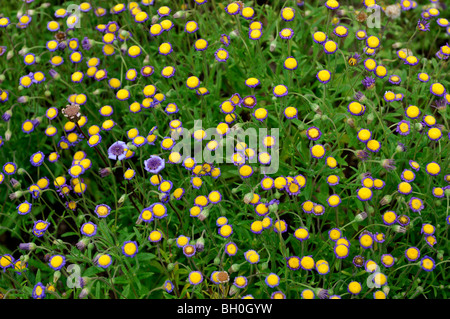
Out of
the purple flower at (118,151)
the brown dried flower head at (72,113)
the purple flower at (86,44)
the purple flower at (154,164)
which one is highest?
the purple flower at (86,44)

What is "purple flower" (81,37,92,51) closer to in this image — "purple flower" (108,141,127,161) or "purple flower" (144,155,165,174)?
"purple flower" (108,141,127,161)

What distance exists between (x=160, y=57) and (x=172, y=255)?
2.02 metres

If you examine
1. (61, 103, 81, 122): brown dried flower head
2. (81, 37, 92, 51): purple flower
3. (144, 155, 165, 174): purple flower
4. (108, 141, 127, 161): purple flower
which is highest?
(81, 37, 92, 51): purple flower

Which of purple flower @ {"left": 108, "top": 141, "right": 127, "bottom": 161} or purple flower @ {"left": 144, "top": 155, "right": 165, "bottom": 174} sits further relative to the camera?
purple flower @ {"left": 108, "top": 141, "right": 127, "bottom": 161}

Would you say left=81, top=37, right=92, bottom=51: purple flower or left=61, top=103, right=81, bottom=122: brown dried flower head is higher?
left=81, top=37, right=92, bottom=51: purple flower

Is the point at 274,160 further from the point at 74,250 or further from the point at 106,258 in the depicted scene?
the point at 74,250

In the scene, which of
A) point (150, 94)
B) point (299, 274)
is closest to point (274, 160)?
point (299, 274)

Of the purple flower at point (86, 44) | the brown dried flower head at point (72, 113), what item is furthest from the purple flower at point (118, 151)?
the purple flower at point (86, 44)

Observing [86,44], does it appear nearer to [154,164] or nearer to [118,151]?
[118,151]

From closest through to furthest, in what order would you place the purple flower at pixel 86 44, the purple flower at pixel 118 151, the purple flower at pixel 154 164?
the purple flower at pixel 154 164
the purple flower at pixel 118 151
the purple flower at pixel 86 44

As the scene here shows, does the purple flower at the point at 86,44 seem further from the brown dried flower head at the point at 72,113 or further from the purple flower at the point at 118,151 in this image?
the purple flower at the point at 118,151

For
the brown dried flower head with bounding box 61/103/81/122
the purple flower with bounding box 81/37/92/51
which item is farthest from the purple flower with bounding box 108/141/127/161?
the purple flower with bounding box 81/37/92/51

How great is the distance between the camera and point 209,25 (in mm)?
4188

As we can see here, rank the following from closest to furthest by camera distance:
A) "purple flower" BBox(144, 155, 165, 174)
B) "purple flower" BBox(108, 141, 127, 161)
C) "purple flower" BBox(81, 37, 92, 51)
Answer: "purple flower" BBox(144, 155, 165, 174) < "purple flower" BBox(108, 141, 127, 161) < "purple flower" BBox(81, 37, 92, 51)
